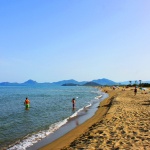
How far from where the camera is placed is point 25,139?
1365 cm

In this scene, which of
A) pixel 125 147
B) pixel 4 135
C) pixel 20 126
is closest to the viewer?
pixel 125 147

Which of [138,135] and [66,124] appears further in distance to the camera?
[66,124]

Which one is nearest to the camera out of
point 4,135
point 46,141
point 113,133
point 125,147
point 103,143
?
point 125,147

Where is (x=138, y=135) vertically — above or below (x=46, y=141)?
above

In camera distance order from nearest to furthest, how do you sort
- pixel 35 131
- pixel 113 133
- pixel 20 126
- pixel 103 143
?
1. pixel 103 143
2. pixel 113 133
3. pixel 35 131
4. pixel 20 126

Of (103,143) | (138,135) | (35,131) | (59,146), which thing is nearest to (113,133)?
(138,135)

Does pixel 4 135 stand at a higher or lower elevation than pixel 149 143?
lower

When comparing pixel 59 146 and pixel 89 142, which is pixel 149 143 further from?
pixel 59 146

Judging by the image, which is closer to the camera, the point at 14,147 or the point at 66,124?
the point at 14,147

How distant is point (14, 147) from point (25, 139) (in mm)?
1733

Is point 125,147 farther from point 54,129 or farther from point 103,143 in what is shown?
point 54,129

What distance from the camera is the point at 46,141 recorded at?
1310 cm

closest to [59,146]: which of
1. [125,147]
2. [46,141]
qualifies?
[46,141]

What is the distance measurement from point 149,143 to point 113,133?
8.48ft
